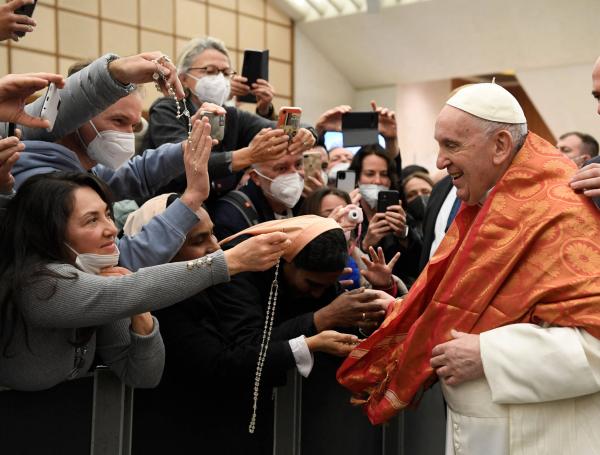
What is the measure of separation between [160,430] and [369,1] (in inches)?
346

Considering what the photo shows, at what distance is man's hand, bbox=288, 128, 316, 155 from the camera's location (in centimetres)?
273

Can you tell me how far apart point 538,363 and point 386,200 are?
143cm

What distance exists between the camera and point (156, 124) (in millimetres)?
3170

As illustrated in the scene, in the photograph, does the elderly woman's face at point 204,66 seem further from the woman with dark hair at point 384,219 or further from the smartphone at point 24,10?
the smartphone at point 24,10

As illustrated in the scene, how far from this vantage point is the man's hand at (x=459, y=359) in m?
1.88

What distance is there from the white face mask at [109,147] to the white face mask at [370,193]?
1.41 m

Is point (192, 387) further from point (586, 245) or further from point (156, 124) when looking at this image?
point (156, 124)

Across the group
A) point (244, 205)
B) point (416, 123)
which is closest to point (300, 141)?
point (244, 205)

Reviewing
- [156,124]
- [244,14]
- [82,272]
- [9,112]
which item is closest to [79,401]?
[82,272]

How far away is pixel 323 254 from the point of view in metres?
2.41

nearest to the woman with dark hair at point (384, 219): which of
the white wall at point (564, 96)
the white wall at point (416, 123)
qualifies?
the white wall at point (564, 96)

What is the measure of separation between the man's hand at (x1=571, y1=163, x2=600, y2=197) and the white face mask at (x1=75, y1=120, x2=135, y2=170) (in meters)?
1.24

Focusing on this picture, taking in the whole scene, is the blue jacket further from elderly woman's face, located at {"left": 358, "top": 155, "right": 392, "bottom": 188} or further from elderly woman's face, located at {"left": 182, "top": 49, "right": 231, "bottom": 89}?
elderly woman's face, located at {"left": 358, "top": 155, "right": 392, "bottom": 188}

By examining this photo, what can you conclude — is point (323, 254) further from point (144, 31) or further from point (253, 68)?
point (144, 31)
